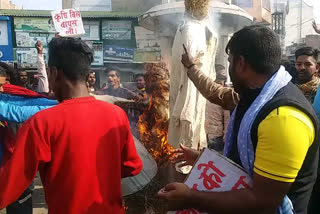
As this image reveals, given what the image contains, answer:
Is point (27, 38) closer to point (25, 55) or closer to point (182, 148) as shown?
point (25, 55)

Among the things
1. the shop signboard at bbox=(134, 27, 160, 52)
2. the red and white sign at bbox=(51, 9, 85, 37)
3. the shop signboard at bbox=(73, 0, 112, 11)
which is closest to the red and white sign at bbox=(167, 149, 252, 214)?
the red and white sign at bbox=(51, 9, 85, 37)

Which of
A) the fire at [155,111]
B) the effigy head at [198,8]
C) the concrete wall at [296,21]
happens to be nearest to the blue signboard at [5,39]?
the fire at [155,111]

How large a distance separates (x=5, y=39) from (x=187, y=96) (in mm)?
19813

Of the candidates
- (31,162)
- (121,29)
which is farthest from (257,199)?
(121,29)

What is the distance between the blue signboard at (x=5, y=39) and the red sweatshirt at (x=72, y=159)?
816 inches

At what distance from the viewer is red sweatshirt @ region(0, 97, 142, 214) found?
5.00 feet

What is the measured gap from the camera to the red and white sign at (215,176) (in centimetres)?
136

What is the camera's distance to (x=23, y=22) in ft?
69.2

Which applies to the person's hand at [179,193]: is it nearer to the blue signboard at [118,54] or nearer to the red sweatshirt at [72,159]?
the red sweatshirt at [72,159]

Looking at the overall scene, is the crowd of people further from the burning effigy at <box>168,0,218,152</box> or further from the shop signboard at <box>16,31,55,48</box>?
the shop signboard at <box>16,31,55,48</box>

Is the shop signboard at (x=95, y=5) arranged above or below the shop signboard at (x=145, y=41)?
above

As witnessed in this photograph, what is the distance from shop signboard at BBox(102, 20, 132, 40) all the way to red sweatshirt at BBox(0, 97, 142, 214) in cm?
2076

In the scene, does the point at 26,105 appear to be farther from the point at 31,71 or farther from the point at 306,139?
the point at 31,71

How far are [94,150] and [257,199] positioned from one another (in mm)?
846
